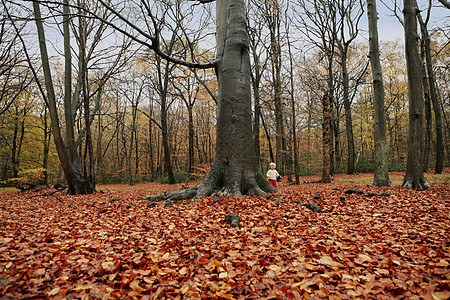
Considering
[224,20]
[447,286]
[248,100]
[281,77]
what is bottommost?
[447,286]

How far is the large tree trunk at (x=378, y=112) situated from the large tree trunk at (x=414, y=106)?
3.18 ft

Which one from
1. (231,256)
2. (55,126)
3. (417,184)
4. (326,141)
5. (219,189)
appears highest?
(55,126)

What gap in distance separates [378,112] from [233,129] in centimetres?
591

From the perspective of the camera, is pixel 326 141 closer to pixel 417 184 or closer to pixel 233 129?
pixel 417 184

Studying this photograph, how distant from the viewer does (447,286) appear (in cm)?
152

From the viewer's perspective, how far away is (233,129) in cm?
513

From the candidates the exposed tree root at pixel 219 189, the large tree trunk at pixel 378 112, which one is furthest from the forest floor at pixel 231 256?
the large tree trunk at pixel 378 112

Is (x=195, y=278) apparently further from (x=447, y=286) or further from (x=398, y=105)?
(x=398, y=105)

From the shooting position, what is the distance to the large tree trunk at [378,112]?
723 cm

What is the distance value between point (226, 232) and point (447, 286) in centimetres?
220

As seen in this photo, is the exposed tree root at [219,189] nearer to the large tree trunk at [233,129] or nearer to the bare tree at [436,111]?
Answer: the large tree trunk at [233,129]

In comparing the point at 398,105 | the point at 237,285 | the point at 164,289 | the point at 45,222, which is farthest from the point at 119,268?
the point at 398,105

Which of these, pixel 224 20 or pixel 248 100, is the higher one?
pixel 224 20

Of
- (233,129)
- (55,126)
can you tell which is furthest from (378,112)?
(55,126)
